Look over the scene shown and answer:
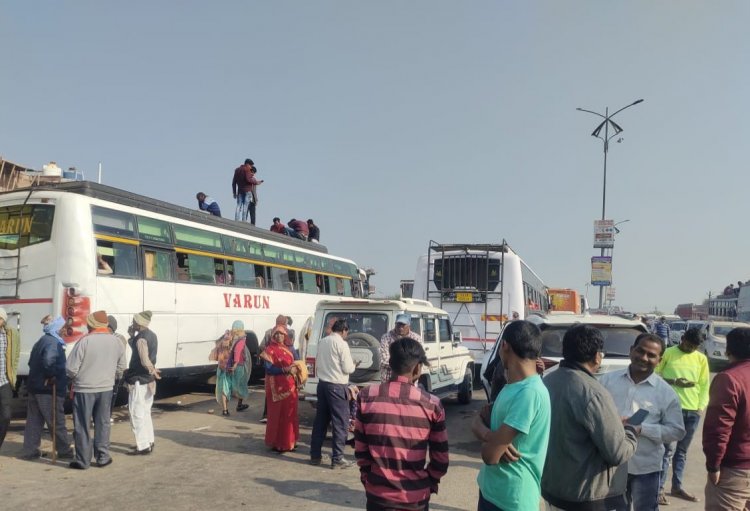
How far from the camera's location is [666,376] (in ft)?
21.4

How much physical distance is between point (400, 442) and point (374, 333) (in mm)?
6343

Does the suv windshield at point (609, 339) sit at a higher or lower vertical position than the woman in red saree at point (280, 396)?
higher

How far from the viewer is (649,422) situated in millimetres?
4145

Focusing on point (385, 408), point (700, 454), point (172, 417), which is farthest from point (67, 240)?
point (700, 454)

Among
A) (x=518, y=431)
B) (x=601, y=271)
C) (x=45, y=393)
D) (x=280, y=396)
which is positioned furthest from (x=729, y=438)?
(x=601, y=271)

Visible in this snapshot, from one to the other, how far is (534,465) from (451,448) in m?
6.02

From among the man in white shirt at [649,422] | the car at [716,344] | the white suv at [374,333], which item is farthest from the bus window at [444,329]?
the car at [716,344]

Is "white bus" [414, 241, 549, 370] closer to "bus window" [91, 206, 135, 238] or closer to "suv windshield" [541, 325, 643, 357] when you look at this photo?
"suv windshield" [541, 325, 643, 357]

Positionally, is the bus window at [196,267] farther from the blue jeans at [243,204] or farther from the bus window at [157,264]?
the blue jeans at [243,204]

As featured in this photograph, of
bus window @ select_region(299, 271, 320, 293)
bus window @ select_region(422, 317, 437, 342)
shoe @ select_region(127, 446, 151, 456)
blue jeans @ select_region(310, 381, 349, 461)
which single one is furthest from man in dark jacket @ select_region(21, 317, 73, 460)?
bus window @ select_region(299, 271, 320, 293)

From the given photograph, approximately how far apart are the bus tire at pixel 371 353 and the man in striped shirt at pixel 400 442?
5789 mm

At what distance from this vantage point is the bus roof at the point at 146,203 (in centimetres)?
1012

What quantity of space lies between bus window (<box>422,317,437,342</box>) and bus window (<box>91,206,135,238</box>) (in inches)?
214

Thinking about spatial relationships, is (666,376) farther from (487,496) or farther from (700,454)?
(487,496)
